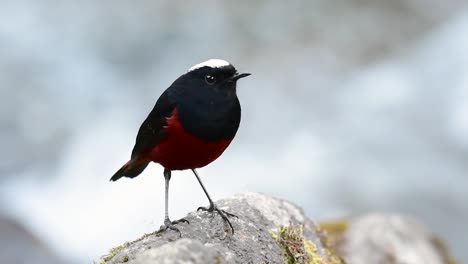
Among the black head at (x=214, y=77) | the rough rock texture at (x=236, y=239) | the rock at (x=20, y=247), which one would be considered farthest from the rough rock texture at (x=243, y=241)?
the rock at (x=20, y=247)

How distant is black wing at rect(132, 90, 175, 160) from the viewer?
15.2ft

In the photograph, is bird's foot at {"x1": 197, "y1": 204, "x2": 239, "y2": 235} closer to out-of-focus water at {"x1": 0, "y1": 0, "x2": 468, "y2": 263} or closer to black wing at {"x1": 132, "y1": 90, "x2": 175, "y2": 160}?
black wing at {"x1": 132, "y1": 90, "x2": 175, "y2": 160}

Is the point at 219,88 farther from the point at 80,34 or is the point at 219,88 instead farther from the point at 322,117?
the point at 80,34

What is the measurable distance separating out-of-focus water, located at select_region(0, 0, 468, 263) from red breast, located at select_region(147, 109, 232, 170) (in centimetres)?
785

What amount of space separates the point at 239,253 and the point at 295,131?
36.5 ft

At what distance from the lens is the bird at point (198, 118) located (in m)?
4.44

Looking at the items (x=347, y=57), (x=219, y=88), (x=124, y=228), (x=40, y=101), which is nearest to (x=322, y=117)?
(x=347, y=57)

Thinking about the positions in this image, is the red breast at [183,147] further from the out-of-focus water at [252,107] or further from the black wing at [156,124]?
the out-of-focus water at [252,107]

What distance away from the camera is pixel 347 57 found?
17938 mm

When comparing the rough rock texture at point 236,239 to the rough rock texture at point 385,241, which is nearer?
the rough rock texture at point 236,239

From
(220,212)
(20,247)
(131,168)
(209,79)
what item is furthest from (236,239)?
(20,247)

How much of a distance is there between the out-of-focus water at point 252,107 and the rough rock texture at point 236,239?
7161mm

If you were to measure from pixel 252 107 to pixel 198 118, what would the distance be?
1178 cm

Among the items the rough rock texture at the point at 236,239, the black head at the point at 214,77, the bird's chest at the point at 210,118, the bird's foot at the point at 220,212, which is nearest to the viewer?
the rough rock texture at the point at 236,239
